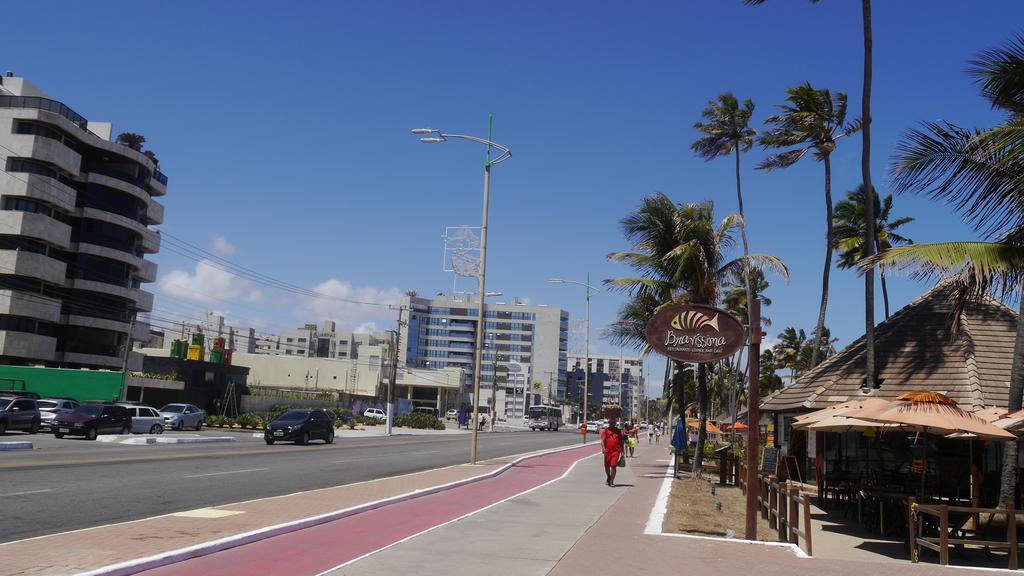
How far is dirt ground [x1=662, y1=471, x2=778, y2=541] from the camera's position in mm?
13547

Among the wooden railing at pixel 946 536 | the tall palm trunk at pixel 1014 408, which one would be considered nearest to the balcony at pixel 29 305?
the wooden railing at pixel 946 536

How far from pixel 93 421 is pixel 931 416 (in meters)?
34.8

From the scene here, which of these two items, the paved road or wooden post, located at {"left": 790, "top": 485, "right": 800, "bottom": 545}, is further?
the paved road

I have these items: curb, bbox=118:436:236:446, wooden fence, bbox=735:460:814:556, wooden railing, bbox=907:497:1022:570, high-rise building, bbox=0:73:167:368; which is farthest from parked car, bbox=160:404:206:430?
wooden railing, bbox=907:497:1022:570

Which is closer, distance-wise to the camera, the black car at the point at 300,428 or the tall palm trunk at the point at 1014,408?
the tall palm trunk at the point at 1014,408

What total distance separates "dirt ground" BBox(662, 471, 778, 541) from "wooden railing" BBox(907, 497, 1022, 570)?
2.27 meters

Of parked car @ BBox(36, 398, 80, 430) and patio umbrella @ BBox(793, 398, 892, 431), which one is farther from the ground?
patio umbrella @ BBox(793, 398, 892, 431)

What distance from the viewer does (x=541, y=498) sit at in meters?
17.8

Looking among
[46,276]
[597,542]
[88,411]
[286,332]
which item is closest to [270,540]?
[597,542]

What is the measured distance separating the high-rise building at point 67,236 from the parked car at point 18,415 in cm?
2489

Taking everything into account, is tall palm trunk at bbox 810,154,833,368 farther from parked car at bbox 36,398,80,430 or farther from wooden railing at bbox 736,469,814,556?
parked car at bbox 36,398,80,430

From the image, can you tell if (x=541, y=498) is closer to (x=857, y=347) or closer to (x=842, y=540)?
(x=842, y=540)

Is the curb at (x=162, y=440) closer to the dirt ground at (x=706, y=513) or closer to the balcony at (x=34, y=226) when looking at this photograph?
the dirt ground at (x=706, y=513)

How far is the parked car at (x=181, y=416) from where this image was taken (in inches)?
1858
